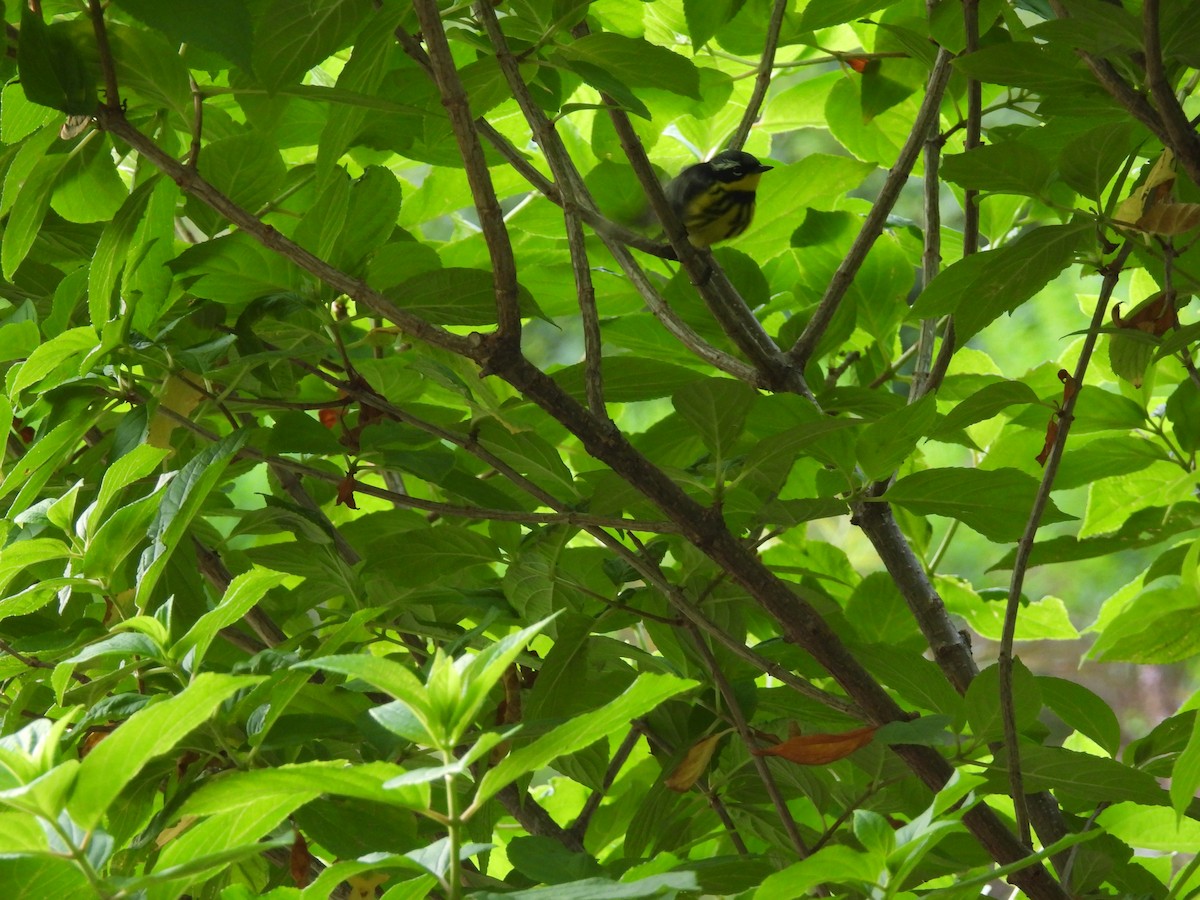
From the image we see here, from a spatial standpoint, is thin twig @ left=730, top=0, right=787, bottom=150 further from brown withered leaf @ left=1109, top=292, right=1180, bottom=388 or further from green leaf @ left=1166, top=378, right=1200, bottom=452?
green leaf @ left=1166, top=378, right=1200, bottom=452

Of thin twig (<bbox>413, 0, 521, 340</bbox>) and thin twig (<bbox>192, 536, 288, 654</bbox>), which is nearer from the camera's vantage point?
thin twig (<bbox>413, 0, 521, 340</bbox>)

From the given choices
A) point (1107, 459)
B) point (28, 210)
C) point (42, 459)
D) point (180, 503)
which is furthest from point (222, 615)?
point (1107, 459)

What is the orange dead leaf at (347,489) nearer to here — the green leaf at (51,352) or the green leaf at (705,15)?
the green leaf at (51,352)

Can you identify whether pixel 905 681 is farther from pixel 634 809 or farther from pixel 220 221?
pixel 220 221

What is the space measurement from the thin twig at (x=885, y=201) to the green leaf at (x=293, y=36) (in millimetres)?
430

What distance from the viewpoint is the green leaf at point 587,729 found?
384mm

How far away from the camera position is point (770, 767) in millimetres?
781

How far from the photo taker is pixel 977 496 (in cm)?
80

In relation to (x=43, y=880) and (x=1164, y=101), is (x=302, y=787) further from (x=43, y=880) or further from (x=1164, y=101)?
(x=1164, y=101)

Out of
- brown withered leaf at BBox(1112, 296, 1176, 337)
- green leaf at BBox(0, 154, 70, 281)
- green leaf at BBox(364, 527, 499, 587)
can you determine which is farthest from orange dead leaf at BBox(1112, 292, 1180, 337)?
green leaf at BBox(0, 154, 70, 281)

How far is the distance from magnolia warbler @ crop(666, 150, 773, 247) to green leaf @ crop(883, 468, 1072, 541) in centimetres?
40

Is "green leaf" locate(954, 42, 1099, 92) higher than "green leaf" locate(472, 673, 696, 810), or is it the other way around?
"green leaf" locate(954, 42, 1099, 92)

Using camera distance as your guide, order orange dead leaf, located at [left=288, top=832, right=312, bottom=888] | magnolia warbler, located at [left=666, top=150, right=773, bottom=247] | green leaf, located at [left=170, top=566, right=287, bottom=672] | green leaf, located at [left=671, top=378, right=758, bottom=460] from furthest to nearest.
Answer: magnolia warbler, located at [left=666, top=150, right=773, bottom=247]
green leaf, located at [left=671, top=378, right=758, bottom=460]
orange dead leaf, located at [left=288, top=832, right=312, bottom=888]
green leaf, located at [left=170, top=566, right=287, bottom=672]

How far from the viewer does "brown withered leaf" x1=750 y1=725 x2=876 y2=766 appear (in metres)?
0.64
